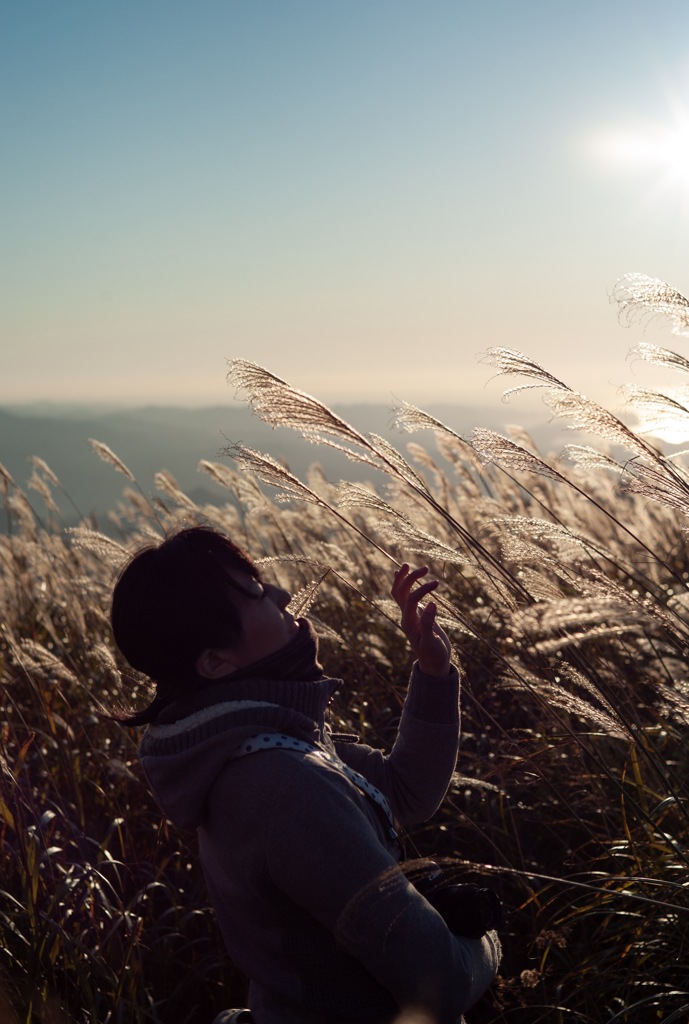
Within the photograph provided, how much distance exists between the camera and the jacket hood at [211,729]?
1573mm

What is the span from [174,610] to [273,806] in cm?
40

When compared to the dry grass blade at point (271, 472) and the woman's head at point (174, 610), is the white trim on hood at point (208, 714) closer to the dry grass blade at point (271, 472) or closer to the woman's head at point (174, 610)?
the woman's head at point (174, 610)

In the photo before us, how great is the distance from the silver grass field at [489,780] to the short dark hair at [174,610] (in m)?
0.54

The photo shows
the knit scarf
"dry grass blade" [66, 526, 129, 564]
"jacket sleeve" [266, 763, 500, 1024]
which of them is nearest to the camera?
"jacket sleeve" [266, 763, 500, 1024]

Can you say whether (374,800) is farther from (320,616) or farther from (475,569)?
(320,616)

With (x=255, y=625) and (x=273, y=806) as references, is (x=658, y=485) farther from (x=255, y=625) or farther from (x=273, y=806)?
(x=273, y=806)

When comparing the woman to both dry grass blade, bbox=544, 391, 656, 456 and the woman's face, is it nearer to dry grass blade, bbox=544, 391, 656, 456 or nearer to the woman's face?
the woman's face

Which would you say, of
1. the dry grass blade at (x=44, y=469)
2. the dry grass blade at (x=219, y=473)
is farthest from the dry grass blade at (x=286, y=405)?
the dry grass blade at (x=44, y=469)

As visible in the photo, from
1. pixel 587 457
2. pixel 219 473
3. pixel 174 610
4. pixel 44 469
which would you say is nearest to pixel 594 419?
pixel 587 457

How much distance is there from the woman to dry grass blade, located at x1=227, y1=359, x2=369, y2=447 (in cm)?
75

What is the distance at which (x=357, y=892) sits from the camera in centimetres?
141

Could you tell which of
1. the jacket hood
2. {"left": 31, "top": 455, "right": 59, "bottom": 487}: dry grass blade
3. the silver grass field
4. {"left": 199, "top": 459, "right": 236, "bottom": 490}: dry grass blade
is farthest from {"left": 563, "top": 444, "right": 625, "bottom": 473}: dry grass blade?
{"left": 31, "top": 455, "right": 59, "bottom": 487}: dry grass blade

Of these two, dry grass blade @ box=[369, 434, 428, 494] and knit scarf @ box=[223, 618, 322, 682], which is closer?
knit scarf @ box=[223, 618, 322, 682]

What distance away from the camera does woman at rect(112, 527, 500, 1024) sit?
144 centimetres
